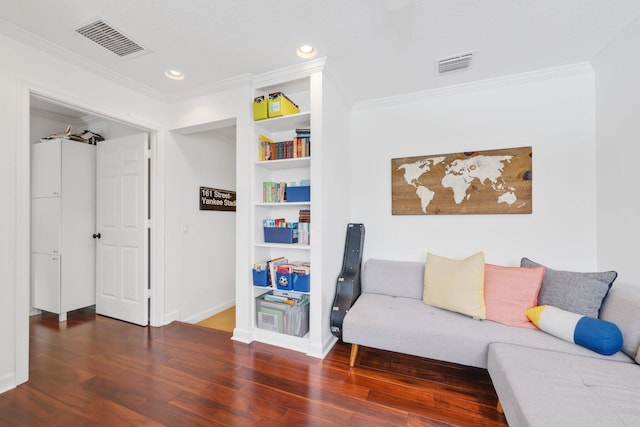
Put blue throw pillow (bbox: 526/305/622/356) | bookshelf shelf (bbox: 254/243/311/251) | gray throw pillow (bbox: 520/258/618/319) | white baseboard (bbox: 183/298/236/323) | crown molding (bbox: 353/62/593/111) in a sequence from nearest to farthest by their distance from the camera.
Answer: blue throw pillow (bbox: 526/305/622/356)
gray throw pillow (bbox: 520/258/618/319)
crown molding (bbox: 353/62/593/111)
bookshelf shelf (bbox: 254/243/311/251)
white baseboard (bbox: 183/298/236/323)

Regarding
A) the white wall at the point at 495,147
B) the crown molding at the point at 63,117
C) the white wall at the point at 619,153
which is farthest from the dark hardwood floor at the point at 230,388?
the crown molding at the point at 63,117

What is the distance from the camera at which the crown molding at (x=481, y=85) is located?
2.15 metres

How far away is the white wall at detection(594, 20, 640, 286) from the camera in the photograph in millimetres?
1757

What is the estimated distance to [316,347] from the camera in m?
2.20

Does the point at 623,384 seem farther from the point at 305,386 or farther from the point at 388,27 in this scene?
the point at 388,27

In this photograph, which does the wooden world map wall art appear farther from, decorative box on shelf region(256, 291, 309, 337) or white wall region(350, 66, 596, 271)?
decorative box on shelf region(256, 291, 309, 337)

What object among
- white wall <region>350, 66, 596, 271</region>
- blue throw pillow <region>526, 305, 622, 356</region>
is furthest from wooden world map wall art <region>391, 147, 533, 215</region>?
blue throw pillow <region>526, 305, 622, 356</region>

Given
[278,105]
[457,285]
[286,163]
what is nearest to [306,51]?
[278,105]

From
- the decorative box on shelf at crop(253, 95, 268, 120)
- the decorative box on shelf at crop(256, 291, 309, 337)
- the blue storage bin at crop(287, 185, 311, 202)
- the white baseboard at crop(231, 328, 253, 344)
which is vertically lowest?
the white baseboard at crop(231, 328, 253, 344)

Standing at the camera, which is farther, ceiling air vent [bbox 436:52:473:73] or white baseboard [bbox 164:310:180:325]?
white baseboard [bbox 164:310:180:325]

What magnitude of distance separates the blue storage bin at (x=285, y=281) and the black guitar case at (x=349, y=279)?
17.0 inches

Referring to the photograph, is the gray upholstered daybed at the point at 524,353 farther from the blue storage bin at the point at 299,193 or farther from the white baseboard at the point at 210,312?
the white baseboard at the point at 210,312

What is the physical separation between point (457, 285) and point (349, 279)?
2.90 ft

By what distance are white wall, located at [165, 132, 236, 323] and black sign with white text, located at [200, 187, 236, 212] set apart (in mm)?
63
